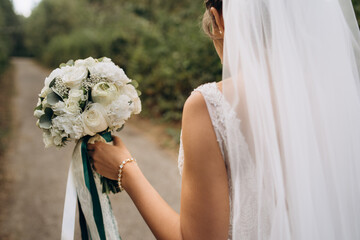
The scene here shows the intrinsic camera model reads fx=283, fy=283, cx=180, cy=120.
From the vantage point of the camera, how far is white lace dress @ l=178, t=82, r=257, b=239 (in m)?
1.09

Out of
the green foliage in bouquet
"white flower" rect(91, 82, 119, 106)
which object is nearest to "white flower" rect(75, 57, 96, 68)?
"white flower" rect(91, 82, 119, 106)

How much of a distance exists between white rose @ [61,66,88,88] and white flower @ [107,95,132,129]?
0.74 ft

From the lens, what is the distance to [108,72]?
1598mm

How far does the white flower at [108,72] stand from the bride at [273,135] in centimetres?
64

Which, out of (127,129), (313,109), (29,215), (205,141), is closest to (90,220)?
(205,141)

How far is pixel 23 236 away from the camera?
361cm

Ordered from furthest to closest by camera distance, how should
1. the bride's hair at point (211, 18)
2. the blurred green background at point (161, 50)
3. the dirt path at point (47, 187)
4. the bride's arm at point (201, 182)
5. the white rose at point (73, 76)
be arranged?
the blurred green background at point (161, 50), the dirt path at point (47, 187), the white rose at point (73, 76), the bride's hair at point (211, 18), the bride's arm at point (201, 182)

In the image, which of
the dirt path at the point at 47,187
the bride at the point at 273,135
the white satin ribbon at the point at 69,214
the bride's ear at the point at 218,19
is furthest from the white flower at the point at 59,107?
the dirt path at the point at 47,187

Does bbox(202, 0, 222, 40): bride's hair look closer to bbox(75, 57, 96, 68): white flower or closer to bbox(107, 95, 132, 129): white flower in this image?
bbox(107, 95, 132, 129): white flower

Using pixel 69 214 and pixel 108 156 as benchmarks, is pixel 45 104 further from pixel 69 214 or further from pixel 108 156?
pixel 69 214

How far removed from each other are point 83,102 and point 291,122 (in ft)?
3.53

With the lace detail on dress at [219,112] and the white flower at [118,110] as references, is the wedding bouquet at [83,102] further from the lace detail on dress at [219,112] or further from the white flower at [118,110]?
the lace detail on dress at [219,112]

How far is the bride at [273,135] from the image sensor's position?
109 cm

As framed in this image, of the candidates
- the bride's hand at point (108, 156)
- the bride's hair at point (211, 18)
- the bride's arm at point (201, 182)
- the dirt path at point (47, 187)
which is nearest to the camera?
the bride's arm at point (201, 182)
